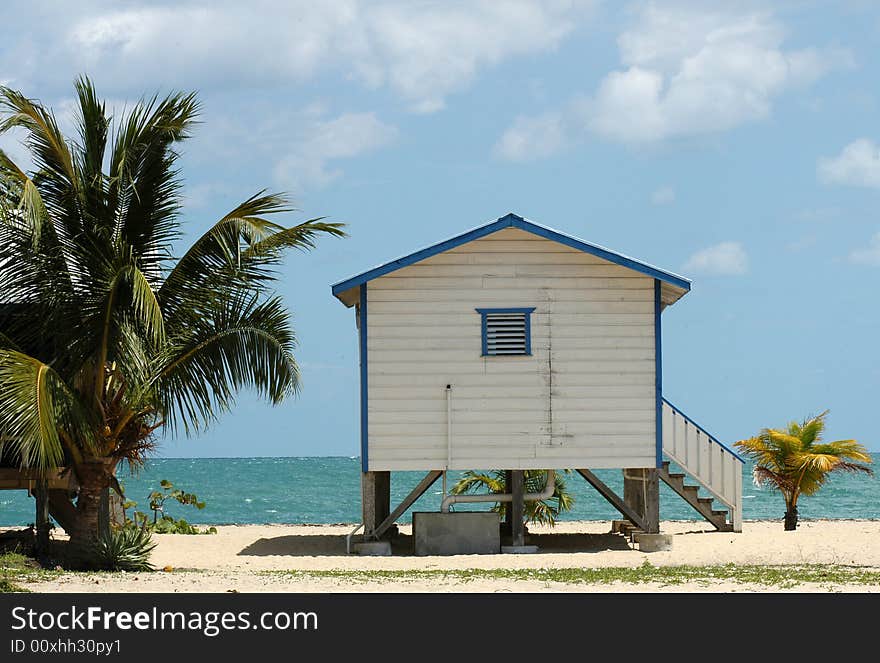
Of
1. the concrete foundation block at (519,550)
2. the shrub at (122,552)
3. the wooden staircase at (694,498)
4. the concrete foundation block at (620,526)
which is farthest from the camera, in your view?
the concrete foundation block at (620,526)

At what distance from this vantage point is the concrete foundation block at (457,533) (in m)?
20.6

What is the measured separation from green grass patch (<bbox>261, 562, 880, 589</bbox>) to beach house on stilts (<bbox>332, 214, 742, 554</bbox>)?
366 cm

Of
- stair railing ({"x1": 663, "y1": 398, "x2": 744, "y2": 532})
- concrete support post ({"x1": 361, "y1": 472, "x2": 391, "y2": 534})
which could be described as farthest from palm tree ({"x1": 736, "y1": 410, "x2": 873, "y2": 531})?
concrete support post ({"x1": 361, "y1": 472, "x2": 391, "y2": 534})

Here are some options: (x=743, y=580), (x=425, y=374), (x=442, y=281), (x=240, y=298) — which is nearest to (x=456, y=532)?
(x=425, y=374)

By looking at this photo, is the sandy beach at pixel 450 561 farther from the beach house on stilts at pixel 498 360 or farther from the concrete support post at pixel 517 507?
the beach house on stilts at pixel 498 360

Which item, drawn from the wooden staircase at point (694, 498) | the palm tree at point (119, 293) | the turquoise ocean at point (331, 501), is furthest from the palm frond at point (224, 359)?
the turquoise ocean at point (331, 501)

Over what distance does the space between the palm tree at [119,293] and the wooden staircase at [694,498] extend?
25.7 ft

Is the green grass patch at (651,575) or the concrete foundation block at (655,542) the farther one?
the concrete foundation block at (655,542)

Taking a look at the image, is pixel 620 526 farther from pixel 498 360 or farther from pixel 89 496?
pixel 89 496

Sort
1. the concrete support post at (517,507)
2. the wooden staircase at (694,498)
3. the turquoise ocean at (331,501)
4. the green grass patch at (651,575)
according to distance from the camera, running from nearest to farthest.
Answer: the green grass patch at (651,575) → the concrete support post at (517,507) → the wooden staircase at (694,498) → the turquoise ocean at (331,501)

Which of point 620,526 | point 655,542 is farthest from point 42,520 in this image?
point 620,526

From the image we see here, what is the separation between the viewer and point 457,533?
20.7 meters

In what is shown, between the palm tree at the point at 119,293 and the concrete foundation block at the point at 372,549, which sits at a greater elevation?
the palm tree at the point at 119,293
